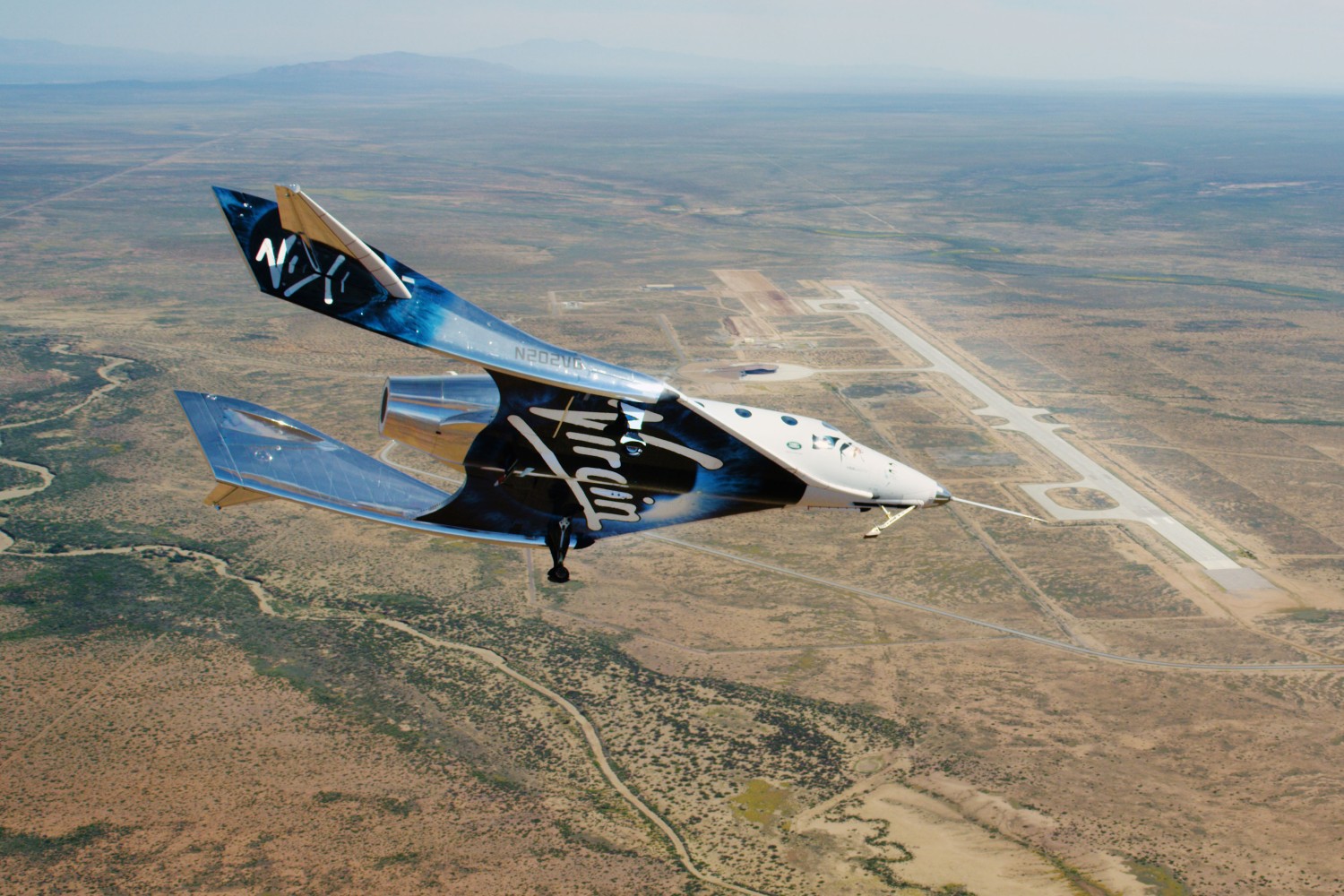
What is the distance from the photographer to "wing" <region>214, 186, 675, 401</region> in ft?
89.6

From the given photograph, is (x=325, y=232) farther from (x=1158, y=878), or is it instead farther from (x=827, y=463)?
(x=1158, y=878)

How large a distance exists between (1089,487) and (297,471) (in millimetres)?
58961

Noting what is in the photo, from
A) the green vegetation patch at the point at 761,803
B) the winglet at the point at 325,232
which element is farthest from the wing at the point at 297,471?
the green vegetation patch at the point at 761,803

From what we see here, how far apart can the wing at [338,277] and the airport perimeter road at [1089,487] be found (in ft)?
169

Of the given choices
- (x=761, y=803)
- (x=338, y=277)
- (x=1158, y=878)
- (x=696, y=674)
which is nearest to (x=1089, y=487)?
(x=696, y=674)

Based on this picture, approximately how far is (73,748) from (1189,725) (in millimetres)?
46229

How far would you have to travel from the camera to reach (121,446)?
80.5 meters

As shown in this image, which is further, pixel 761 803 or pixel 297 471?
pixel 761 803

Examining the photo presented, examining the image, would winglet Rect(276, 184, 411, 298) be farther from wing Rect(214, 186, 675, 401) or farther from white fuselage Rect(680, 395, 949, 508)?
white fuselage Rect(680, 395, 949, 508)

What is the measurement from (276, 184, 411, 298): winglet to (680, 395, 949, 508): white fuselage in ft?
33.0

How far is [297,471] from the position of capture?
3375 cm

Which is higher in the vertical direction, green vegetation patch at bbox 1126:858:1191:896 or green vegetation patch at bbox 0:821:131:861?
green vegetation patch at bbox 0:821:131:861

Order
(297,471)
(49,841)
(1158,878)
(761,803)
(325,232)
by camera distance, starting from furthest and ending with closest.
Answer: (761,803), (49,841), (1158,878), (297,471), (325,232)

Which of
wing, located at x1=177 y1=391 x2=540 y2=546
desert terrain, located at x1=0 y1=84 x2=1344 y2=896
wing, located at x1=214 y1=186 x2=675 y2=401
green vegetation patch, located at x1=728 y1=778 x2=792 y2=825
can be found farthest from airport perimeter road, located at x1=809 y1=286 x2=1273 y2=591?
wing, located at x1=214 y1=186 x2=675 y2=401
